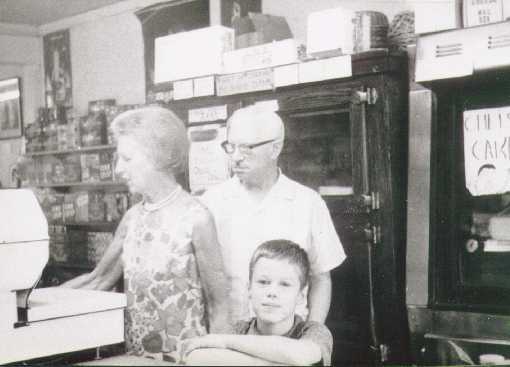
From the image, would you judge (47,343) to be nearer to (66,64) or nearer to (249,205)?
(249,205)

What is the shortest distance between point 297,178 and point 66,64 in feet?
3.63

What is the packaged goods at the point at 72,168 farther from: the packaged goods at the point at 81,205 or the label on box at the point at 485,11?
the label on box at the point at 485,11

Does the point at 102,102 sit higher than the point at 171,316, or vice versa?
the point at 102,102

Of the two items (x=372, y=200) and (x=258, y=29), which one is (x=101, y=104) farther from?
(x=372, y=200)

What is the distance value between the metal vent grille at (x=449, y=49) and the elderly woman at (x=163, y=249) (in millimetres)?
799

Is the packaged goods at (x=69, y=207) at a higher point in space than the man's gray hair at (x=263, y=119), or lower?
lower

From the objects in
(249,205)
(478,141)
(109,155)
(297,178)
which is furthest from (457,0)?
(109,155)

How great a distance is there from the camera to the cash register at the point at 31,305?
63.7 inches

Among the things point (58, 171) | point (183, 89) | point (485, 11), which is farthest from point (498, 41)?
point (58, 171)

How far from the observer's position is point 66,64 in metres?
2.46

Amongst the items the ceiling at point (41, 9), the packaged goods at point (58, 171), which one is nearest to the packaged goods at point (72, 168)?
the packaged goods at point (58, 171)

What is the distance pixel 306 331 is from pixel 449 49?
920 mm

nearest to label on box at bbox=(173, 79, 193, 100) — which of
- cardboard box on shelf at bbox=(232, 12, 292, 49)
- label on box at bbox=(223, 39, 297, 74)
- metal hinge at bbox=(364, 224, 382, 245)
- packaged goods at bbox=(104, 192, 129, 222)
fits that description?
label on box at bbox=(223, 39, 297, 74)

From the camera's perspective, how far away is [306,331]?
1674 millimetres
